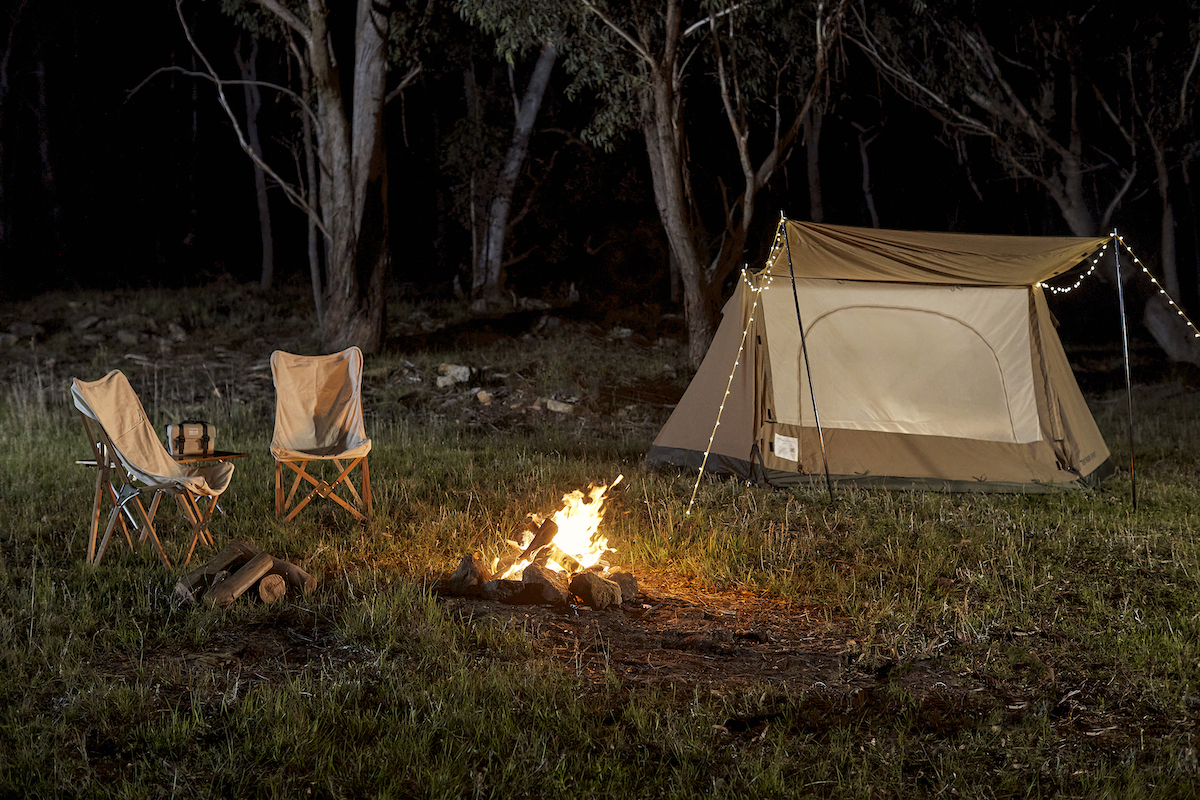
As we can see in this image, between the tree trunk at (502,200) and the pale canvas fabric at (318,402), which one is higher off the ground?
the tree trunk at (502,200)

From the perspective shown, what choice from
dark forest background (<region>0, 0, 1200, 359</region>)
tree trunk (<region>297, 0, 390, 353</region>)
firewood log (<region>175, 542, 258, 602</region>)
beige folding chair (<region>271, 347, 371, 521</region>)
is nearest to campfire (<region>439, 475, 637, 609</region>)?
firewood log (<region>175, 542, 258, 602</region>)

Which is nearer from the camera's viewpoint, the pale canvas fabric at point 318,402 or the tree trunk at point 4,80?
the pale canvas fabric at point 318,402

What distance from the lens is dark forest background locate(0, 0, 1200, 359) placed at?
1353 cm

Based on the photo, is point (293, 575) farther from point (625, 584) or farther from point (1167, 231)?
point (1167, 231)

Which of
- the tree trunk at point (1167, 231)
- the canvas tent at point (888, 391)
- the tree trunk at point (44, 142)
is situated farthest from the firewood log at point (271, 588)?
the tree trunk at point (44, 142)

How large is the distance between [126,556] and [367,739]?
7.73ft

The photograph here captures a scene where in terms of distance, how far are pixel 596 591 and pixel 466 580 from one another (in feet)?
1.92

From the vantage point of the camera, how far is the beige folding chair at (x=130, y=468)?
176 inches

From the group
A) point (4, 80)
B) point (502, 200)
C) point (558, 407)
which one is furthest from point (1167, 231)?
point (4, 80)

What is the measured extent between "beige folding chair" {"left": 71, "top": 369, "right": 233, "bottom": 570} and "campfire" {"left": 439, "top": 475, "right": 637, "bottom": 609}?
1.35 metres

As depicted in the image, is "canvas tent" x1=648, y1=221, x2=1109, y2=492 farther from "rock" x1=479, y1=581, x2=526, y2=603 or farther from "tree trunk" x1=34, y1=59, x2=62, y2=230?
"tree trunk" x1=34, y1=59, x2=62, y2=230

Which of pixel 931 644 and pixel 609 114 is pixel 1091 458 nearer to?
pixel 931 644

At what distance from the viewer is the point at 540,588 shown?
13.5 ft

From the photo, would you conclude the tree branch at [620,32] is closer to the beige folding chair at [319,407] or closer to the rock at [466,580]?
the beige folding chair at [319,407]
